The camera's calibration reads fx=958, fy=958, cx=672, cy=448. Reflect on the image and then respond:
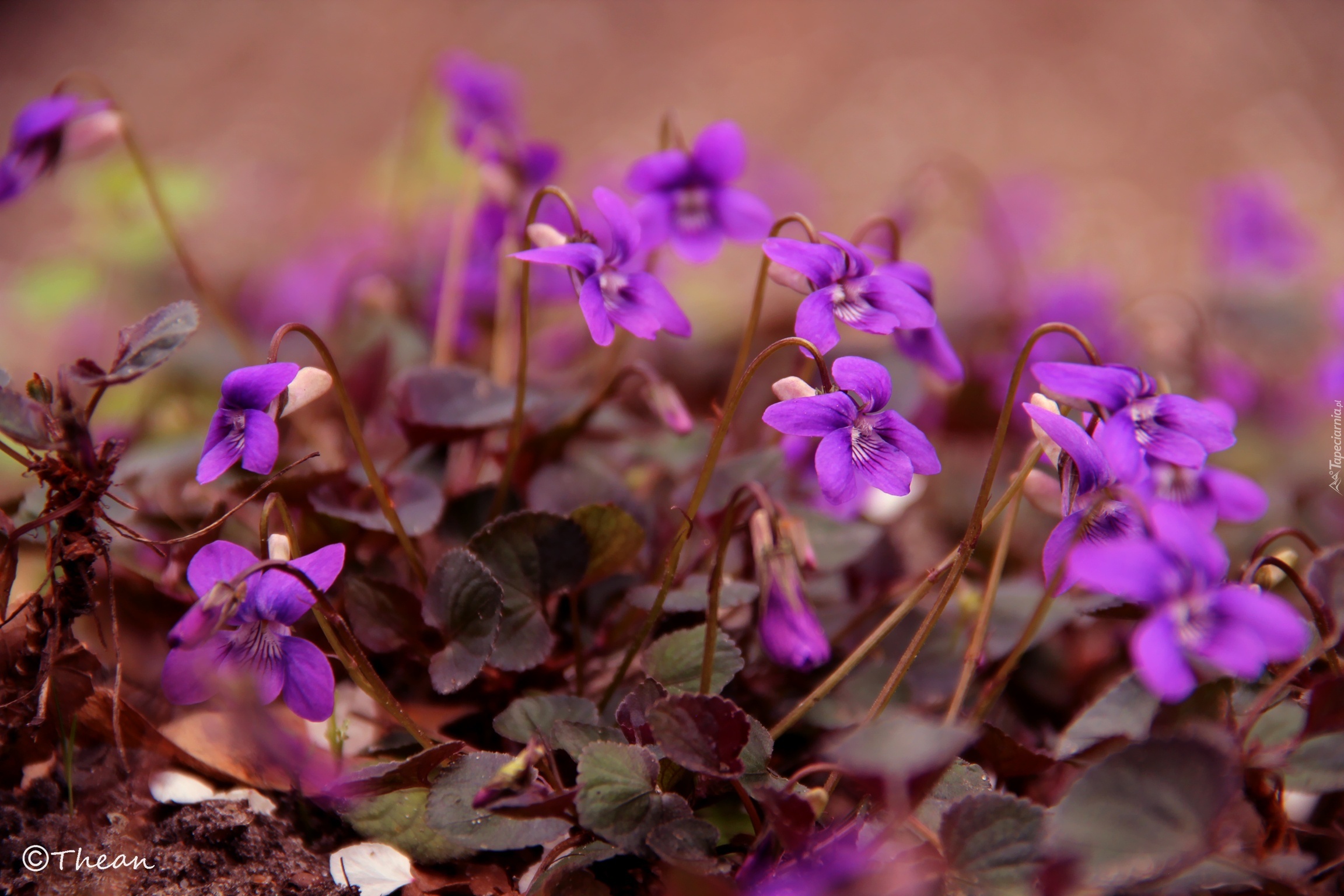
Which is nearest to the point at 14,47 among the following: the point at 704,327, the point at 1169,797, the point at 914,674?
the point at 704,327

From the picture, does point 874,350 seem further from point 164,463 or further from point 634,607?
point 164,463

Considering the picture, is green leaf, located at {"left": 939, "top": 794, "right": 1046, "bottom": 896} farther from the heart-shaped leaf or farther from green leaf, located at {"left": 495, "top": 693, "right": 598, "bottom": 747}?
green leaf, located at {"left": 495, "top": 693, "right": 598, "bottom": 747}

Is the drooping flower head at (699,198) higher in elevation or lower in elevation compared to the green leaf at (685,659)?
higher

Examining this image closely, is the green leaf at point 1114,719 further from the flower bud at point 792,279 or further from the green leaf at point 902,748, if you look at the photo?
the flower bud at point 792,279

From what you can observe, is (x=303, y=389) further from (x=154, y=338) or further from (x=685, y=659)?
(x=685, y=659)

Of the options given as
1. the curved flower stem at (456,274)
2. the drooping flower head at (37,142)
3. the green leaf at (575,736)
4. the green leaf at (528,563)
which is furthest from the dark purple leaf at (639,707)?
the drooping flower head at (37,142)

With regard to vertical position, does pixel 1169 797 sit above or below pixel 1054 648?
above
